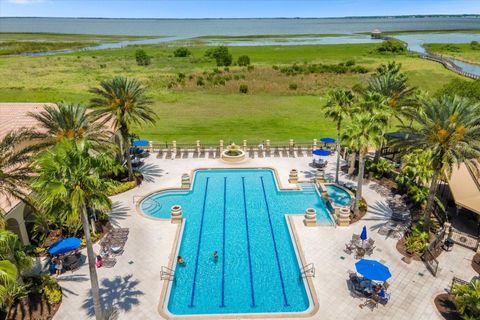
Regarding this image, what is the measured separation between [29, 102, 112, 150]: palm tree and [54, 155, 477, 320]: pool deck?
661cm

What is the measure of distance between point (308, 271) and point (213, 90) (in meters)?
55.3

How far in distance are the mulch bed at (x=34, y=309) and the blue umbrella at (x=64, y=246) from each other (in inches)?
105

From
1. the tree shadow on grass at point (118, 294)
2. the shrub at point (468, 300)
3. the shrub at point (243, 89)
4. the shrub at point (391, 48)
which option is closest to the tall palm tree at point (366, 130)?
the shrub at point (468, 300)

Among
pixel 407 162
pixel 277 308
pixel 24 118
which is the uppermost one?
pixel 24 118

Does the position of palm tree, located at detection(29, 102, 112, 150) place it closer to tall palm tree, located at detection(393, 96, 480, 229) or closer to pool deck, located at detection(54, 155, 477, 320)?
pool deck, located at detection(54, 155, 477, 320)

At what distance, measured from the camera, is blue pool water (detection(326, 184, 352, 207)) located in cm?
2884

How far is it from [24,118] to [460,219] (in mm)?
36204

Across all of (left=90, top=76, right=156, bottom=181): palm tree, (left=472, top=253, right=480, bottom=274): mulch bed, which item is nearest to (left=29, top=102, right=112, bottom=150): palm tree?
(left=90, top=76, right=156, bottom=181): palm tree

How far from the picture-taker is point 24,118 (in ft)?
99.5

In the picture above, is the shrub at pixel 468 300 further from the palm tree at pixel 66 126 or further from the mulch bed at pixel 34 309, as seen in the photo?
the palm tree at pixel 66 126

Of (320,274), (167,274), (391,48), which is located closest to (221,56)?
(391,48)

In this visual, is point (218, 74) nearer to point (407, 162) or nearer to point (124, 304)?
point (407, 162)

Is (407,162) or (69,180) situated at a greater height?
(69,180)

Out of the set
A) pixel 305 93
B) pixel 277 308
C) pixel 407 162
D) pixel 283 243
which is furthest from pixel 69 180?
pixel 305 93
